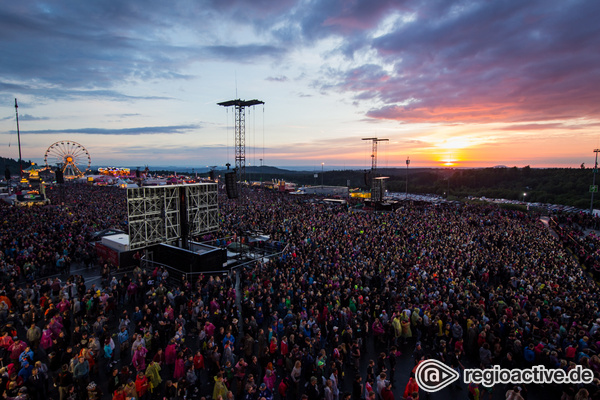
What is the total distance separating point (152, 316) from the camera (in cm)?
993

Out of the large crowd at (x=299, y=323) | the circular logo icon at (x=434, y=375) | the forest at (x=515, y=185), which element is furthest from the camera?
the forest at (x=515, y=185)

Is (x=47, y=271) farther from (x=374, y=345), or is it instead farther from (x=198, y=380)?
(x=374, y=345)

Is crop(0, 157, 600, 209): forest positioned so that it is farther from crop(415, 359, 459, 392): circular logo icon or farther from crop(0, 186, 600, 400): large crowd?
crop(415, 359, 459, 392): circular logo icon

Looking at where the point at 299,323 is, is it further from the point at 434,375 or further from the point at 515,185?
the point at 515,185

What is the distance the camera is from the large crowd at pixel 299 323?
7.16 meters

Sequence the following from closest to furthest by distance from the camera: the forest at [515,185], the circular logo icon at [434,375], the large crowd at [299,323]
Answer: the large crowd at [299,323], the circular logo icon at [434,375], the forest at [515,185]

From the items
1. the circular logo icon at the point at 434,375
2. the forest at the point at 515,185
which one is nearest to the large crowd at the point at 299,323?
the circular logo icon at the point at 434,375

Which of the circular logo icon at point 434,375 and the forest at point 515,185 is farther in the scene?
the forest at point 515,185

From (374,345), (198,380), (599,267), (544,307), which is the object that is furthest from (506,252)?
(198,380)

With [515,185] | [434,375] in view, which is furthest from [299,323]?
[515,185]

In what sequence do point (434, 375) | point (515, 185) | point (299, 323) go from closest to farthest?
1. point (434, 375)
2. point (299, 323)
3. point (515, 185)

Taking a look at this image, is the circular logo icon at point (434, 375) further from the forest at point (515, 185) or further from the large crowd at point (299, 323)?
the forest at point (515, 185)

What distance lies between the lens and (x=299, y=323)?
9617mm

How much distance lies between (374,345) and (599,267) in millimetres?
15450
